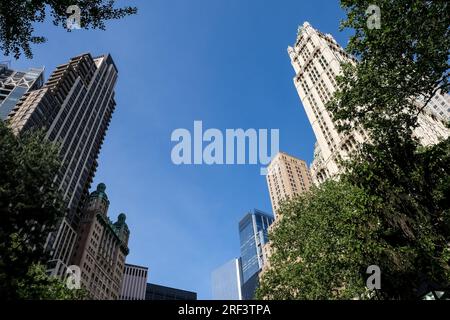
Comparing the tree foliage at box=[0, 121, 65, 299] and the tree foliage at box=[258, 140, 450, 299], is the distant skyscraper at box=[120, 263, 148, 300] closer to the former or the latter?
the tree foliage at box=[258, 140, 450, 299]

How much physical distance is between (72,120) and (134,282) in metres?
84.6

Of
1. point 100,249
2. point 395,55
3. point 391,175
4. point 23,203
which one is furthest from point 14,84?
point 395,55

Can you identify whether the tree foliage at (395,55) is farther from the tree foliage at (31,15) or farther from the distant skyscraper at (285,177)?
the distant skyscraper at (285,177)

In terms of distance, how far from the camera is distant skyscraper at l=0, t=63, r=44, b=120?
435ft

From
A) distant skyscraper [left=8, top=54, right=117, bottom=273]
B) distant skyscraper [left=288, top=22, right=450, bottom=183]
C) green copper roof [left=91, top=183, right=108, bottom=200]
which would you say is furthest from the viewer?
green copper roof [left=91, top=183, right=108, bottom=200]

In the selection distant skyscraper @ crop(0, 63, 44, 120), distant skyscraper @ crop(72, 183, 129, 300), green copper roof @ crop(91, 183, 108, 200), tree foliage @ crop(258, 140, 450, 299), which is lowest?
tree foliage @ crop(258, 140, 450, 299)

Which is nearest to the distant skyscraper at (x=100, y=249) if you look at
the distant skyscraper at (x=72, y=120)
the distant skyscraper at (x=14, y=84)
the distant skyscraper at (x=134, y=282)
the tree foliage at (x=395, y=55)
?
the distant skyscraper at (x=72, y=120)

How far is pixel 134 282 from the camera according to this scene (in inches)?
6344

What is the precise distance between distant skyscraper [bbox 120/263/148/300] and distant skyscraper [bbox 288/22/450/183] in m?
115

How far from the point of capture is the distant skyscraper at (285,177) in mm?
151625

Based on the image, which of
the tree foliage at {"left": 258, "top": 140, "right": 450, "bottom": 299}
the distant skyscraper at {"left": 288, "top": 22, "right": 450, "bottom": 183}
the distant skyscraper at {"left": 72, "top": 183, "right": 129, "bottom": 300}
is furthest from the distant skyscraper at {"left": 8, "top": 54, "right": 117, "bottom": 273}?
the tree foliage at {"left": 258, "top": 140, "right": 450, "bottom": 299}
